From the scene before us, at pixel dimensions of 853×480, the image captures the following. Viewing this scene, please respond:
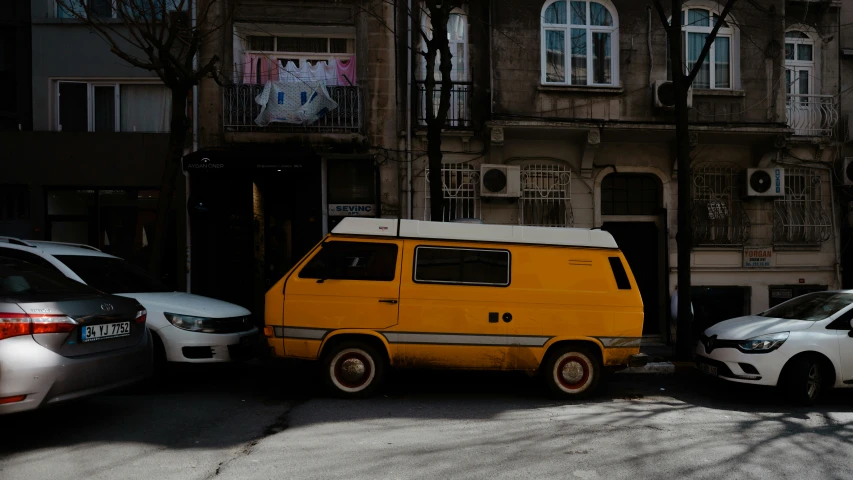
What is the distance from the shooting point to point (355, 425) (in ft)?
21.2

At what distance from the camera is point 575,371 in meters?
7.99

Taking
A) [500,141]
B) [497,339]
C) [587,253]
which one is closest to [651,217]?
[500,141]

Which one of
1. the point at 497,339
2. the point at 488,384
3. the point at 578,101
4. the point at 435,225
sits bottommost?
the point at 488,384

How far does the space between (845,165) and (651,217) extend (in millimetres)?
4568

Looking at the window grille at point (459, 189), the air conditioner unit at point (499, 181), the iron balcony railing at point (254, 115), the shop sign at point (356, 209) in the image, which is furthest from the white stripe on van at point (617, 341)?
the iron balcony railing at point (254, 115)

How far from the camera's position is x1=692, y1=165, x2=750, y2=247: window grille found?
13922 mm

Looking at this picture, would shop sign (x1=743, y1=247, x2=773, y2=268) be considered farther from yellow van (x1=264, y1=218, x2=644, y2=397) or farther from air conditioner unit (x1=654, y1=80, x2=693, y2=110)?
yellow van (x1=264, y1=218, x2=644, y2=397)

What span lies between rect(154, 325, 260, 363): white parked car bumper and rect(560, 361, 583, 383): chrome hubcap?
4.24 metres

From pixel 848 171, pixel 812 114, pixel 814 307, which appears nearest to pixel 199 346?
pixel 814 307

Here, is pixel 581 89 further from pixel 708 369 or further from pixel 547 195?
pixel 708 369

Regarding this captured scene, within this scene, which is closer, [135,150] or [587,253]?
[587,253]

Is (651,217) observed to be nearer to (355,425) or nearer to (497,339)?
(497,339)

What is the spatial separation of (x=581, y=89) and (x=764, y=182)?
4.66 metres

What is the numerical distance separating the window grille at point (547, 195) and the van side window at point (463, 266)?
230 inches
